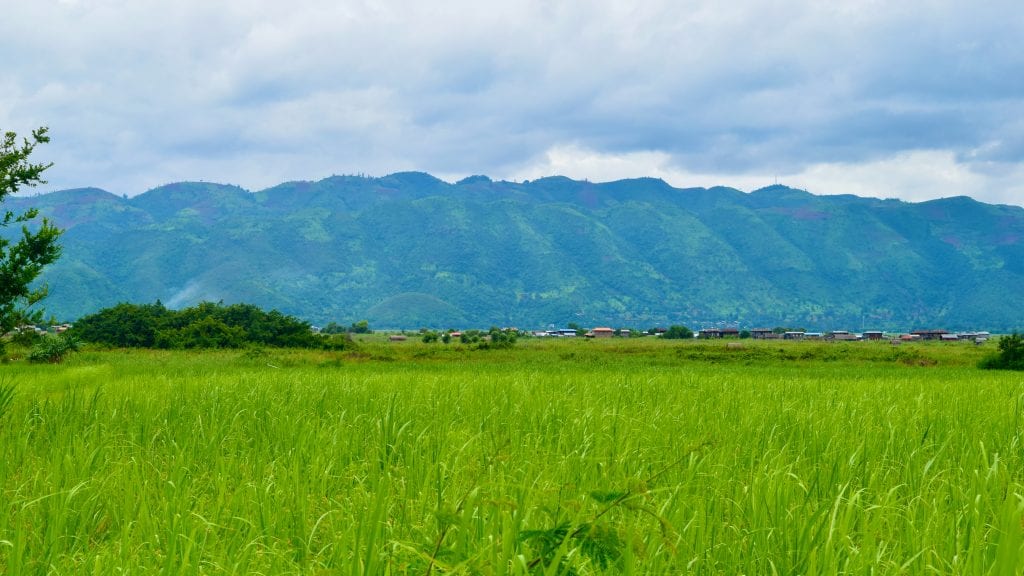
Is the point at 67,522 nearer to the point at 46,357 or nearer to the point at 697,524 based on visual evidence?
the point at 697,524

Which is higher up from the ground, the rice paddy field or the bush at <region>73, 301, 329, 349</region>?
the bush at <region>73, 301, 329, 349</region>

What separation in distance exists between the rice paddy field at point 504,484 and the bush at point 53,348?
24.9 metres

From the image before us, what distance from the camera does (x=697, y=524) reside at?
14.0 feet

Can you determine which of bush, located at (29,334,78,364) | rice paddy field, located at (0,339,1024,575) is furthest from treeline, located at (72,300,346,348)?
rice paddy field, located at (0,339,1024,575)

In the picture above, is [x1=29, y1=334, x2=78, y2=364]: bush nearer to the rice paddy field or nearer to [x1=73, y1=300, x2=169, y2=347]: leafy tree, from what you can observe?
[x1=73, y1=300, x2=169, y2=347]: leafy tree

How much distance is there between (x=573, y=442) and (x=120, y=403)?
6499mm

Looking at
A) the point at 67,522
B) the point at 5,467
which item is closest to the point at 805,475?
the point at 67,522

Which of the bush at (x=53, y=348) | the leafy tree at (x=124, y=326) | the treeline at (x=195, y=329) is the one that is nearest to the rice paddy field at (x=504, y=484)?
the bush at (x=53, y=348)

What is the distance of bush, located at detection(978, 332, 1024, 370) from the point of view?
140 ft

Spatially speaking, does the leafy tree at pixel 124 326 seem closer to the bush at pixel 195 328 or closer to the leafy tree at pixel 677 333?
the bush at pixel 195 328

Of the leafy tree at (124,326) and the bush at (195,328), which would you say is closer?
the bush at (195,328)

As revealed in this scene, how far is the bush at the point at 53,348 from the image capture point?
3335cm

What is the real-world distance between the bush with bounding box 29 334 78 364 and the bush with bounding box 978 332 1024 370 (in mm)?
48864

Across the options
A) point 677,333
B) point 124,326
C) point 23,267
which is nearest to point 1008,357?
point 23,267
